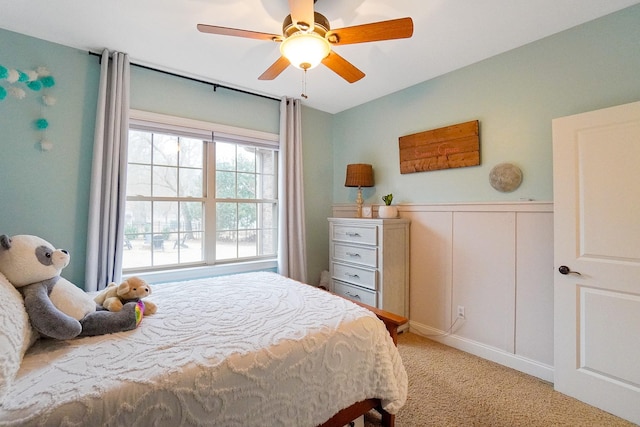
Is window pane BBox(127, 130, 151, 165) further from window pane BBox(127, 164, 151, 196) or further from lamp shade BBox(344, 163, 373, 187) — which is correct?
lamp shade BBox(344, 163, 373, 187)

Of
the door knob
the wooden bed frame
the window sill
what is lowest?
the wooden bed frame

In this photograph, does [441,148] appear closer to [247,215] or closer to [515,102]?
[515,102]

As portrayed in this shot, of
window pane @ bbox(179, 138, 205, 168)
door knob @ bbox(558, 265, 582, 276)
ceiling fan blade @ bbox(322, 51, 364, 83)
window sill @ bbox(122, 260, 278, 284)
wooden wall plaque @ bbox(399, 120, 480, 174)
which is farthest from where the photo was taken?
window pane @ bbox(179, 138, 205, 168)

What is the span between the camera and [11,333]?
0.99 m

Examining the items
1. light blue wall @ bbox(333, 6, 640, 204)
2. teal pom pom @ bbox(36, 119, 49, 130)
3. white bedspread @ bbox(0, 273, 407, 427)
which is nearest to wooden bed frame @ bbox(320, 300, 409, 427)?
white bedspread @ bbox(0, 273, 407, 427)

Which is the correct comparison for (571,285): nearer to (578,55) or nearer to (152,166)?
(578,55)

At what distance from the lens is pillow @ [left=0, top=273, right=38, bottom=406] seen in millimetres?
887

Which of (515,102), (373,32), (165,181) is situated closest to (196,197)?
(165,181)

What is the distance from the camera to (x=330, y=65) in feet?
6.16

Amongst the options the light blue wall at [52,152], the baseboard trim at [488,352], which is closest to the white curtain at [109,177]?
the light blue wall at [52,152]

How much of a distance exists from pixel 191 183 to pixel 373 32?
2277 millimetres

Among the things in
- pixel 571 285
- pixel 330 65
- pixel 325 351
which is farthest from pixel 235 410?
pixel 571 285

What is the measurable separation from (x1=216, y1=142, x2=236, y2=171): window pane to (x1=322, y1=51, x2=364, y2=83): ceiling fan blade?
1.65m

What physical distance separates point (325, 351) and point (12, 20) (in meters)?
3.07
